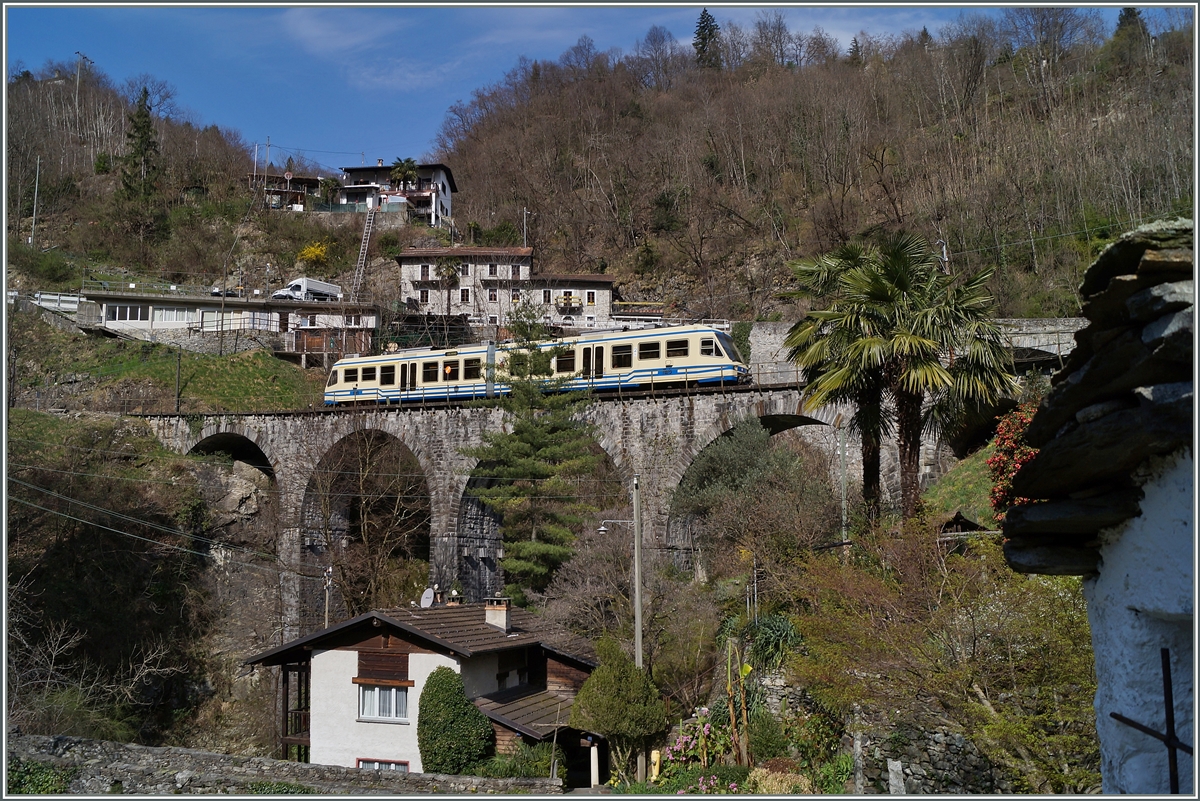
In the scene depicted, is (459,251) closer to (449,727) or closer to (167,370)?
(167,370)

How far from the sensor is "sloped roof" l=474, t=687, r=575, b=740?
55.4 feet

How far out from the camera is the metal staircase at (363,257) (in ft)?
192

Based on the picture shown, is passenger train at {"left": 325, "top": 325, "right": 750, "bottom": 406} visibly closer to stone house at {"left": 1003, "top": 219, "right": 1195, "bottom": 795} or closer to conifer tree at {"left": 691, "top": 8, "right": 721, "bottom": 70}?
stone house at {"left": 1003, "top": 219, "right": 1195, "bottom": 795}

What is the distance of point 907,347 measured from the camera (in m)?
13.7

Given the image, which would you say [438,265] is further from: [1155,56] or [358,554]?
[1155,56]

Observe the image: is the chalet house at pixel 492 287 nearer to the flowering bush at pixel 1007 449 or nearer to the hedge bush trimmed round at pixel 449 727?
the hedge bush trimmed round at pixel 449 727

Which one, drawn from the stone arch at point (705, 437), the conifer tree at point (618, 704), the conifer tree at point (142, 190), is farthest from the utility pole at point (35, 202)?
the conifer tree at point (618, 704)

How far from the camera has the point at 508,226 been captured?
61.7m

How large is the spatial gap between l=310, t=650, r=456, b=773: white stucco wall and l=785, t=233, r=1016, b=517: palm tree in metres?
8.58

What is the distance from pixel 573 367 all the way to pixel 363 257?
34351 mm

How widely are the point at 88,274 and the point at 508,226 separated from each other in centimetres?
2598

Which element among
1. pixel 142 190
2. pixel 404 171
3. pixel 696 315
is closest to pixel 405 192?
pixel 404 171

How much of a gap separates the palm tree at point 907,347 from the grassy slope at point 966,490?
722 cm

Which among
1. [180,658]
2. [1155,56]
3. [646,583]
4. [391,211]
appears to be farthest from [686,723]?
[391,211]
